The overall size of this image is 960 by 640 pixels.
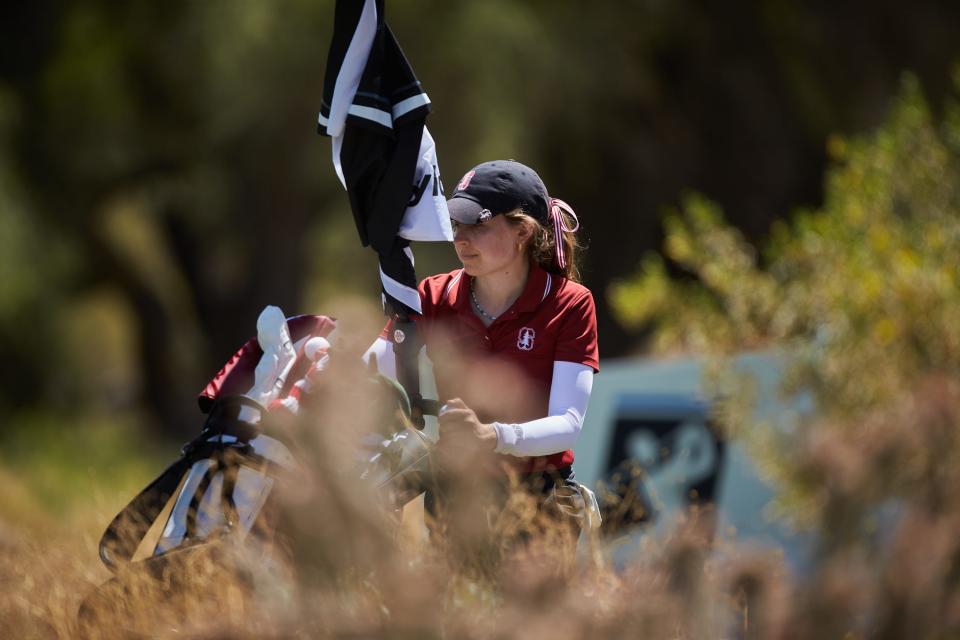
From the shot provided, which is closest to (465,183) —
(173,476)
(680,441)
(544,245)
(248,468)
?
(544,245)

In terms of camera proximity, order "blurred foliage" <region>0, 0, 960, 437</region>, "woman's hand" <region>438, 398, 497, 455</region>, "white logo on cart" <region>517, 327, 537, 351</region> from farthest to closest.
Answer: "blurred foliage" <region>0, 0, 960, 437</region>, "white logo on cart" <region>517, 327, 537, 351</region>, "woman's hand" <region>438, 398, 497, 455</region>

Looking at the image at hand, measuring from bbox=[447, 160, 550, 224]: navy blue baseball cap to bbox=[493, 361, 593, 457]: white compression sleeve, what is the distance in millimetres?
412

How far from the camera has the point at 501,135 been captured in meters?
11.7

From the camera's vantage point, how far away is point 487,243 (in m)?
3.10

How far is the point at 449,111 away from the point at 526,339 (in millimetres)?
9156

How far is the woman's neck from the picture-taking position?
3.16 meters

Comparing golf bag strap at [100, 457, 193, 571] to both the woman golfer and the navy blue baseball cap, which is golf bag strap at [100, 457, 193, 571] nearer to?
the woman golfer

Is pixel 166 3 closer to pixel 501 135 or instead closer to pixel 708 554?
pixel 501 135

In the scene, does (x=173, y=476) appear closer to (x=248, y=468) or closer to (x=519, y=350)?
(x=248, y=468)

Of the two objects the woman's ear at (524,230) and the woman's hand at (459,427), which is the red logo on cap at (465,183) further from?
the woman's hand at (459,427)

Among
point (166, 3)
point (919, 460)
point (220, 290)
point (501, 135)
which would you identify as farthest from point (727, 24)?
point (919, 460)

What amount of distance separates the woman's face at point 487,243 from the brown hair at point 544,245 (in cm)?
2

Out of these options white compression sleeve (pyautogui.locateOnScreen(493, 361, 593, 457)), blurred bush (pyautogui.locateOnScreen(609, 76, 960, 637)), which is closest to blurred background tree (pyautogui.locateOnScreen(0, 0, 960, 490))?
blurred bush (pyautogui.locateOnScreen(609, 76, 960, 637))

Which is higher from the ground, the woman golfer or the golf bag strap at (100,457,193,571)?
the woman golfer
